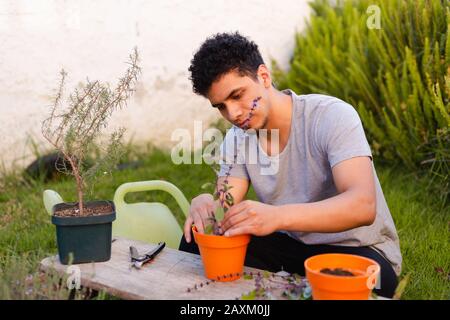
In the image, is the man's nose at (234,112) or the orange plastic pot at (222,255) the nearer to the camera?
the orange plastic pot at (222,255)

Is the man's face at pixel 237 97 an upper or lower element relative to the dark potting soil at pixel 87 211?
upper

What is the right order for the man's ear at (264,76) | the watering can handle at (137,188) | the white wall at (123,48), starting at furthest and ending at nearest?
the white wall at (123,48), the watering can handle at (137,188), the man's ear at (264,76)

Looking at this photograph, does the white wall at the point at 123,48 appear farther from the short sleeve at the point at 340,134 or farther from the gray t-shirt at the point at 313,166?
the short sleeve at the point at 340,134

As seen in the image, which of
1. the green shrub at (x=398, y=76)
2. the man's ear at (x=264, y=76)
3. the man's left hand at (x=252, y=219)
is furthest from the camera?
the green shrub at (x=398, y=76)

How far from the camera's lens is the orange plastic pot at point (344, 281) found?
5.48 feet

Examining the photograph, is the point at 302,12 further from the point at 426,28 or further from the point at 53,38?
the point at 53,38

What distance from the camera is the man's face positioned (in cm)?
233

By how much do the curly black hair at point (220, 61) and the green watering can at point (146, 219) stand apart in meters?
0.70

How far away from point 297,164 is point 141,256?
697 millimetres

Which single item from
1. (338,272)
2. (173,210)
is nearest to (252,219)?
(338,272)

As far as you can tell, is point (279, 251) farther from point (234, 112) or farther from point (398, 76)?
point (398, 76)

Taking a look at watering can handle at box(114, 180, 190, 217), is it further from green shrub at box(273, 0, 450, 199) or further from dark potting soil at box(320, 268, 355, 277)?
green shrub at box(273, 0, 450, 199)

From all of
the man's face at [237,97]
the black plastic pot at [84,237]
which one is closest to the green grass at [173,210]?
the black plastic pot at [84,237]

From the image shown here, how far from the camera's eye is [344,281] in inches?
65.6
